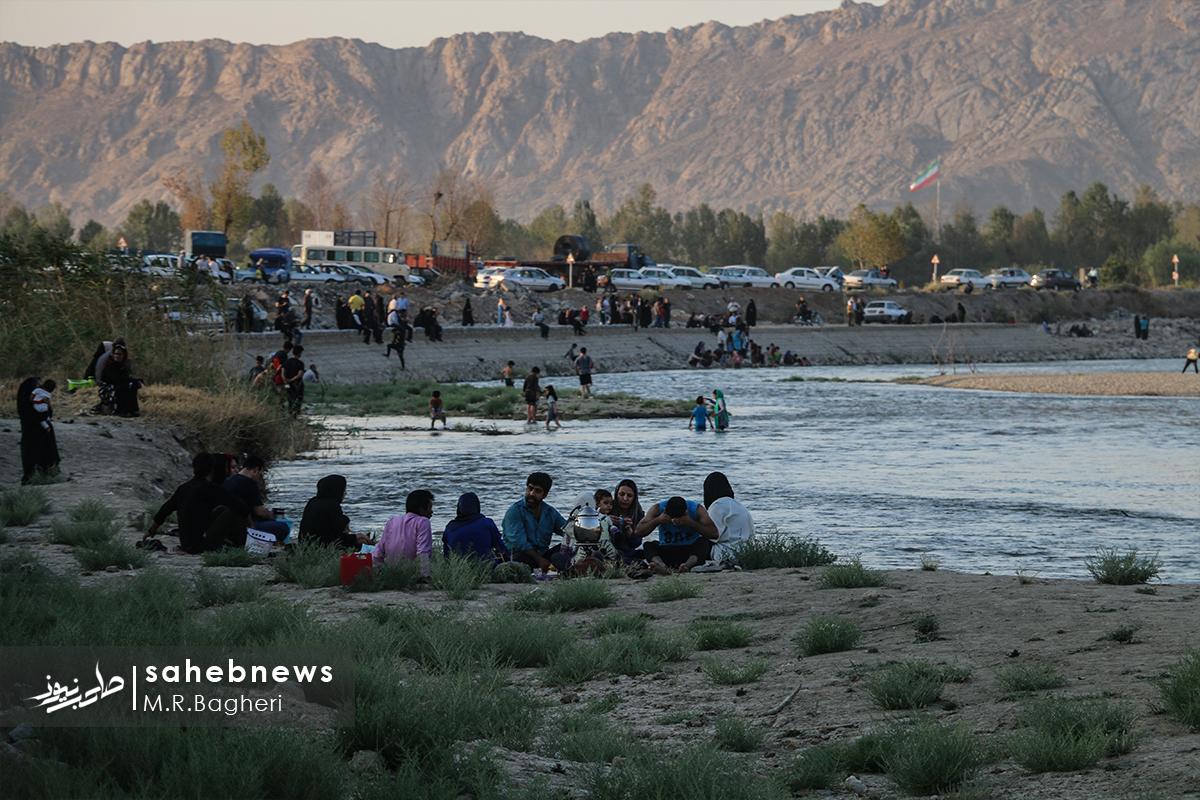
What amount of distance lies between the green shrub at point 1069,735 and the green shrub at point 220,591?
6.21 meters

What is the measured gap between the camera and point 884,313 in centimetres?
7256

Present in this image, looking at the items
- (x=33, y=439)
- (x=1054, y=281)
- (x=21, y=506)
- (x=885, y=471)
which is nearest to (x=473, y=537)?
(x=21, y=506)

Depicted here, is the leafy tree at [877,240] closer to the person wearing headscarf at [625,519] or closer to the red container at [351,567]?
the person wearing headscarf at [625,519]

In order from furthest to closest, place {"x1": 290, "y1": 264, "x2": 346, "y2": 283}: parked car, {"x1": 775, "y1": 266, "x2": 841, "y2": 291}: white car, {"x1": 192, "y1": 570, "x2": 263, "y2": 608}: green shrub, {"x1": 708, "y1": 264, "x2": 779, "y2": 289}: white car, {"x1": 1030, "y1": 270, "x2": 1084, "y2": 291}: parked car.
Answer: {"x1": 1030, "y1": 270, "x2": 1084, "y2": 291}: parked car → {"x1": 775, "y1": 266, "x2": 841, "y2": 291}: white car → {"x1": 708, "y1": 264, "x2": 779, "y2": 289}: white car → {"x1": 290, "y1": 264, "x2": 346, "y2": 283}: parked car → {"x1": 192, "y1": 570, "x2": 263, "y2": 608}: green shrub

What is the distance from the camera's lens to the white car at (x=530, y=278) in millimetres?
68688

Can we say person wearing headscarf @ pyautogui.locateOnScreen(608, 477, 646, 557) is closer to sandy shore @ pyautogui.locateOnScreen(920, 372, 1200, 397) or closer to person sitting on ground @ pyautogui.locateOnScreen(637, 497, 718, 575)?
person sitting on ground @ pyautogui.locateOnScreen(637, 497, 718, 575)

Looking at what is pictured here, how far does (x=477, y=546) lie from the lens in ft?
37.9

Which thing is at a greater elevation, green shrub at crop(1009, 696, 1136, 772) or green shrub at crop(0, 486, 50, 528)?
green shrub at crop(1009, 696, 1136, 772)

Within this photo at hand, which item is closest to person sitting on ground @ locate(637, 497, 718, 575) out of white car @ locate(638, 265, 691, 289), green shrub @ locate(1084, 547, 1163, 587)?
green shrub @ locate(1084, 547, 1163, 587)

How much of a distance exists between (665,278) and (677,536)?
206ft

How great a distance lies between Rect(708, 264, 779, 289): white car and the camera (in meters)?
78.2

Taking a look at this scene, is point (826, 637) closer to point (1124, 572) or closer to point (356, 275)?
point (1124, 572)

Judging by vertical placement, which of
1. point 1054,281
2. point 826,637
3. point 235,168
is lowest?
point 826,637

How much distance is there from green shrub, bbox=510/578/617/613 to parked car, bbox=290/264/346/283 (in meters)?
57.3
